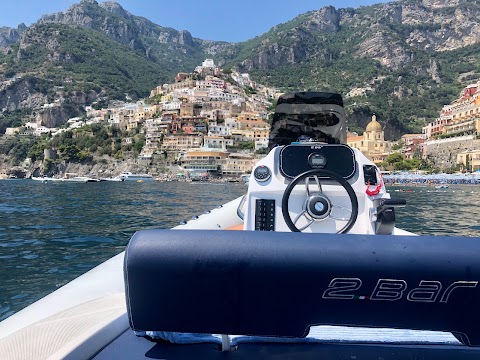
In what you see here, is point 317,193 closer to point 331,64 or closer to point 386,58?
point 331,64

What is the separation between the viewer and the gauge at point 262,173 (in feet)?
10.4

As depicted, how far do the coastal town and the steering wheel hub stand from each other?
7591cm

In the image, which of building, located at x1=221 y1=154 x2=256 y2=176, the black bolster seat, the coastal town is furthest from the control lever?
building, located at x1=221 y1=154 x2=256 y2=176

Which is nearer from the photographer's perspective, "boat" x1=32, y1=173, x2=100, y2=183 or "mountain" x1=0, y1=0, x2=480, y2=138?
"boat" x1=32, y1=173, x2=100, y2=183

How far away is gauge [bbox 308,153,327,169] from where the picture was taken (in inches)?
118

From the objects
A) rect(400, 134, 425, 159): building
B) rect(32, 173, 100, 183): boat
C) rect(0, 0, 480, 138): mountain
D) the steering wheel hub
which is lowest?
rect(32, 173, 100, 183): boat

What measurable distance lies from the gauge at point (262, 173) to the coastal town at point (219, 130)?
2989 inches

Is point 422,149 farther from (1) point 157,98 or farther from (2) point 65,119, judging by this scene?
(2) point 65,119

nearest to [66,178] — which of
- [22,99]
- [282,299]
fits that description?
[22,99]

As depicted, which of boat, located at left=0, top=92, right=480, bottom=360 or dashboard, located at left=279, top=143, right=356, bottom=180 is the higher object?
dashboard, located at left=279, top=143, right=356, bottom=180

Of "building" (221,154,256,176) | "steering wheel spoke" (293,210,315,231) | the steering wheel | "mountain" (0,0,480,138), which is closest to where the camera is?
the steering wheel

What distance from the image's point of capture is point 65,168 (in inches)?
3777

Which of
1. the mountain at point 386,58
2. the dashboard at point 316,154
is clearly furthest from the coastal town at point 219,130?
the dashboard at point 316,154

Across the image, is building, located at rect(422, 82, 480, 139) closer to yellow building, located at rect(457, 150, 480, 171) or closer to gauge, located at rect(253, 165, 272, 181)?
yellow building, located at rect(457, 150, 480, 171)
